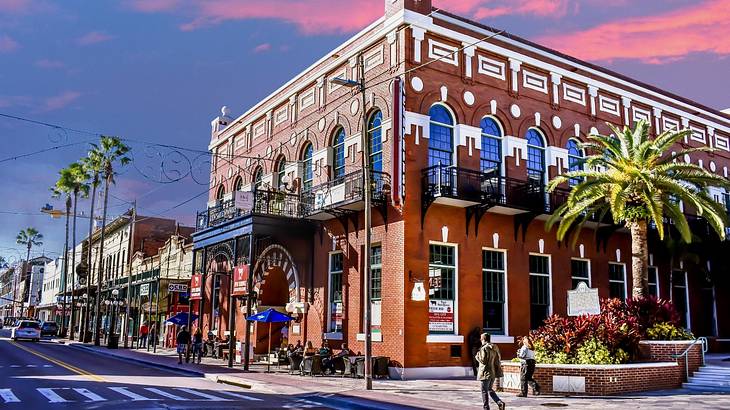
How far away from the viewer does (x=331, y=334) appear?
84.1 feet

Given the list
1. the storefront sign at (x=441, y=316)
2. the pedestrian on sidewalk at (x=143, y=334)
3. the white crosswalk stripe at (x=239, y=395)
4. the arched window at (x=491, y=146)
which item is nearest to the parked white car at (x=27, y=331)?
the pedestrian on sidewalk at (x=143, y=334)

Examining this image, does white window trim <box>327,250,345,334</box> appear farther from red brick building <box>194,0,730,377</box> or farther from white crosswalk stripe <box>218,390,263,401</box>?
white crosswalk stripe <box>218,390,263,401</box>

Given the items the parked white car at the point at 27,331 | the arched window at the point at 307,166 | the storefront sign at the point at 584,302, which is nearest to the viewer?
the storefront sign at the point at 584,302

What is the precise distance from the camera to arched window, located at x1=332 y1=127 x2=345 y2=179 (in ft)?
90.4

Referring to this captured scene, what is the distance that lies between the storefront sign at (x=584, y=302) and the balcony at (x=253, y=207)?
12.5 meters

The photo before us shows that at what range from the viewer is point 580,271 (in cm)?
2803

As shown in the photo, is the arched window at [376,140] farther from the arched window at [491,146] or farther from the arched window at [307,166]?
the arched window at [307,166]

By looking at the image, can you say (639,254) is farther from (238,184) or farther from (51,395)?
(238,184)

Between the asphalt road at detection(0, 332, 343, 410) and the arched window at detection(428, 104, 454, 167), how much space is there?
Result: 1106 centimetres

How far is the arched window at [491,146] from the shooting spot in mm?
25828

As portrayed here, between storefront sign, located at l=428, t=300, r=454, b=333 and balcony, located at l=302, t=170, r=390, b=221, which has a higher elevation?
balcony, located at l=302, t=170, r=390, b=221

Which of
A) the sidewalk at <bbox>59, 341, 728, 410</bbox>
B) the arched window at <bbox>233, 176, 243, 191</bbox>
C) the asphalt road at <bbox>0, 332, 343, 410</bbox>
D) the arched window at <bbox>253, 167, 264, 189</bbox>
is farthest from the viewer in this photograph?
the arched window at <bbox>233, 176, 243, 191</bbox>

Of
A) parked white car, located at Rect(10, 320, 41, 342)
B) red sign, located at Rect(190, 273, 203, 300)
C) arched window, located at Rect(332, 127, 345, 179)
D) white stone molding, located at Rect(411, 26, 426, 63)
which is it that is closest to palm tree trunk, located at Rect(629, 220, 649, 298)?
white stone molding, located at Rect(411, 26, 426, 63)

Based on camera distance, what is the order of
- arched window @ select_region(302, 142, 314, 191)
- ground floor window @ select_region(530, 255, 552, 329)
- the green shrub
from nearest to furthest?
1. the green shrub
2. ground floor window @ select_region(530, 255, 552, 329)
3. arched window @ select_region(302, 142, 314, 191)
